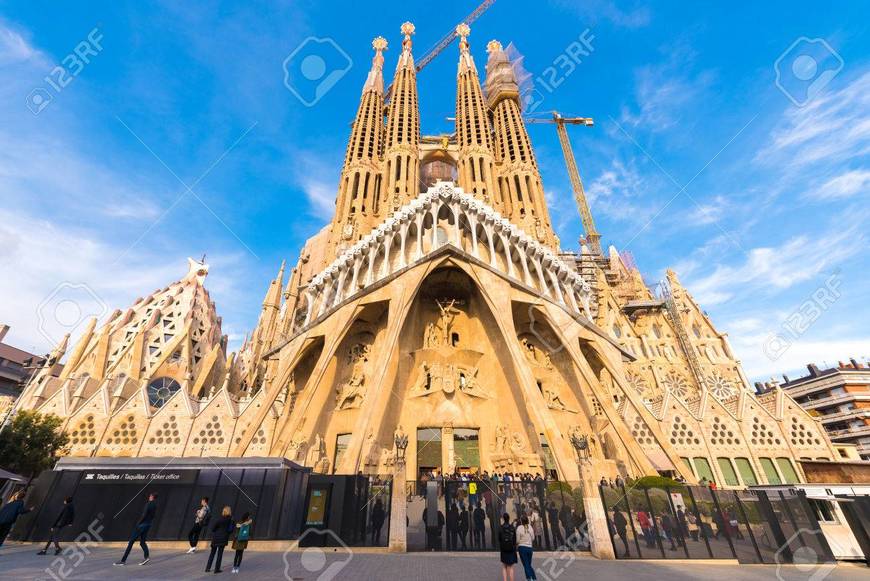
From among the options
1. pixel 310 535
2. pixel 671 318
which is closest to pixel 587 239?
pixel 671 318

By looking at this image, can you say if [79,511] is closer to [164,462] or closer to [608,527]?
[164,462]

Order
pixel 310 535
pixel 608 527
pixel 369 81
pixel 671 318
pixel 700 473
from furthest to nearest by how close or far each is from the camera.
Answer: pixel 369 81 → pixel 671 318 → pixel 700 473 → pixel 310 535 → pixel 608 527

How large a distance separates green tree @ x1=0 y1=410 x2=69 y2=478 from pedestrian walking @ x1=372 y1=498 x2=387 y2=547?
18.5m

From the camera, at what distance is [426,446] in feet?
73.4

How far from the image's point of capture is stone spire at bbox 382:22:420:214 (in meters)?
36.3

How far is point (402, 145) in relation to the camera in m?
39.2

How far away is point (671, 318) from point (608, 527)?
40.6 metres

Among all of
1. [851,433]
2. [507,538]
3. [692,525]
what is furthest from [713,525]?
[851,433]

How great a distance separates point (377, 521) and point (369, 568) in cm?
312

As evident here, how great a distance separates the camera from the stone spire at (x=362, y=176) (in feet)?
112

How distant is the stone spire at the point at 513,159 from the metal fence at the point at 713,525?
25.8 metres

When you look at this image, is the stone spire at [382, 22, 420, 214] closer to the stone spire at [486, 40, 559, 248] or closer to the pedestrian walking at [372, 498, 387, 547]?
the stone spire at [486, 40, 559, 248]

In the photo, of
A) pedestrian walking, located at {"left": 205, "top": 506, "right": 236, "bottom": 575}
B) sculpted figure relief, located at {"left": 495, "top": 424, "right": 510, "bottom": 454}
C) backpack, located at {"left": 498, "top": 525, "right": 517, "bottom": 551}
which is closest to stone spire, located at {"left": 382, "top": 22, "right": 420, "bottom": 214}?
sculpted figure relief, located at {"left": 495, "top": 424, "right": 510, "bottom": 454}

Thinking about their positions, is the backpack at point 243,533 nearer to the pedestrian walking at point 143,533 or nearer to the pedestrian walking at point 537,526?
the pedestrian walking at point 143,533
